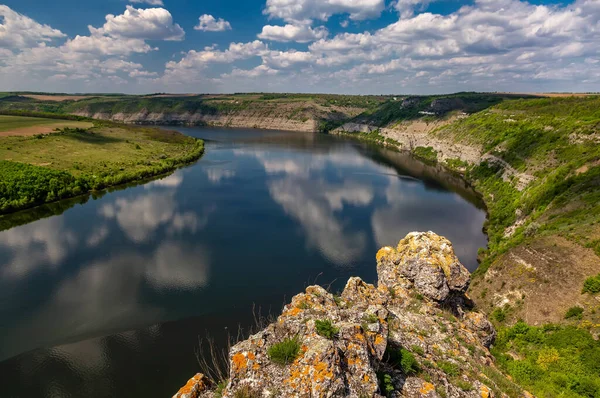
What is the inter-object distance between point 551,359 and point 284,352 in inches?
743

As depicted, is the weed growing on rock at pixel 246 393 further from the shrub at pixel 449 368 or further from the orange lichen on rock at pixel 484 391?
the orange lichen on rock at pixel 484 391

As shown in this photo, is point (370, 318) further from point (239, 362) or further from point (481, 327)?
point (481, 327)

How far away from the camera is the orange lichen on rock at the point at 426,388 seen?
444 inches

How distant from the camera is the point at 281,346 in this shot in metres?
10.0

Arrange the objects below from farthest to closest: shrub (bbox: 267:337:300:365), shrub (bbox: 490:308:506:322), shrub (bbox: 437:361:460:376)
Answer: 1. shrub (bbox: 490:308:506:322)
2. shrub (bbox: 437:361:460:376)
3. shrub (bbox: 267:337:300:365)

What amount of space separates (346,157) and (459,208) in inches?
2591

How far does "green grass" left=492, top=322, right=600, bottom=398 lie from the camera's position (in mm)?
16625

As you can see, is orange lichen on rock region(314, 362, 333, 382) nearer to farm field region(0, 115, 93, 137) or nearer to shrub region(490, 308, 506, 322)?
shrub region(490, 308, 506, 322)

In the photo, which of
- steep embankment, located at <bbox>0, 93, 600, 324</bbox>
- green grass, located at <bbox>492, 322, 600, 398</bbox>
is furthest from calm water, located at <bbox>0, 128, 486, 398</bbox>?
green grass, located at <bbox>492, 322, 600, 398</bbox>

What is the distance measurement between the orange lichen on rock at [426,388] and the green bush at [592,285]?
66.0 feet

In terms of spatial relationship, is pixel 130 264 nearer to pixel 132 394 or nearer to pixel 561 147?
pixel 132 394

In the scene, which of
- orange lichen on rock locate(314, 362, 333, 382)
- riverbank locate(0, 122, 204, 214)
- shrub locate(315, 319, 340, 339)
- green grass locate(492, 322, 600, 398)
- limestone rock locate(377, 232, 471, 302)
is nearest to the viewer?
orange lichen on rock locate(314, 362, 333, 382)

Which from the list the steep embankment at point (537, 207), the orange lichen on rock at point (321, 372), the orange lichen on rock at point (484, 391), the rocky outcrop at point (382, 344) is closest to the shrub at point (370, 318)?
the rocky outcrop at point (382, 344)

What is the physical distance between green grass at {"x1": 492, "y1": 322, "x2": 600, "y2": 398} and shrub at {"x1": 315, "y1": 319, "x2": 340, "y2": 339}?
1267 centimetres
